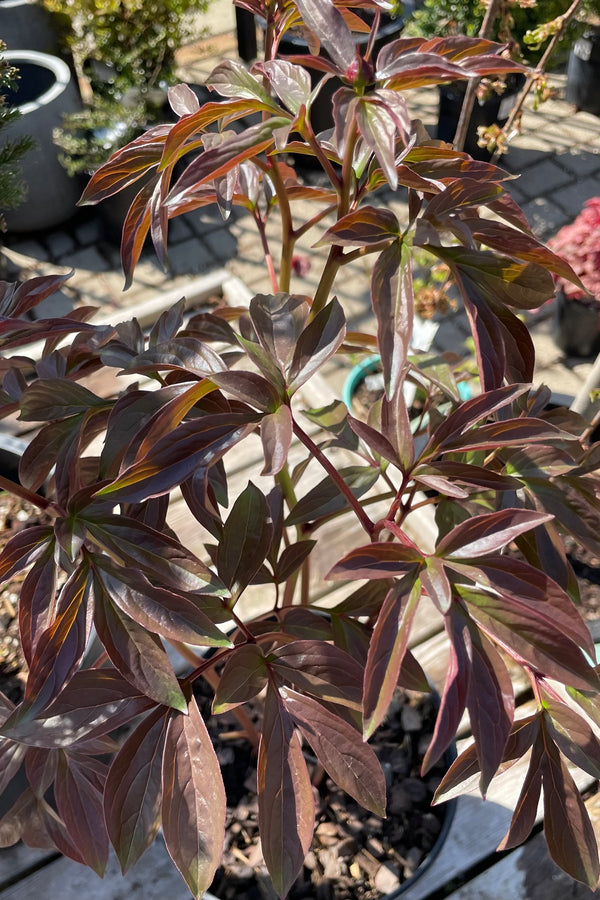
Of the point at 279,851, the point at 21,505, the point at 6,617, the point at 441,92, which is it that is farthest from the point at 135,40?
the point at 279,851

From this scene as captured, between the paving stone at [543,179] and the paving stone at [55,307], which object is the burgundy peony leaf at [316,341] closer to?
the paving stone at [55,307]

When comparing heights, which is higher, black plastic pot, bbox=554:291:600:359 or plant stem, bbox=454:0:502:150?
plant stem, bbox=454:0:502:150

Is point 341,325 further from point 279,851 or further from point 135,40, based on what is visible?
point 135,40

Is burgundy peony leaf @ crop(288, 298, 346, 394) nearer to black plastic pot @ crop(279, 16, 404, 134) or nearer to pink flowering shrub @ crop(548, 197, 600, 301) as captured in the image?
pink flowering shrub @ crop(548, 197, 600, 301)

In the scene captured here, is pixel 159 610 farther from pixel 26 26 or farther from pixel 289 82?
pixel 26 26

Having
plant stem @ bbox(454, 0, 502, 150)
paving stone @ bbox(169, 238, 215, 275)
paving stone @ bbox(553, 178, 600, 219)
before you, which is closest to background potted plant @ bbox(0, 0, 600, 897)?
plant stem @ bbox(454, 0, 502, 150)

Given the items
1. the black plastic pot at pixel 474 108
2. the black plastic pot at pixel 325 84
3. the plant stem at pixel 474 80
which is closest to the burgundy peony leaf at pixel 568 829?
the plant stem at pixel 474 80

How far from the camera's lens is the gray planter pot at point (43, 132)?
2910 millimetres

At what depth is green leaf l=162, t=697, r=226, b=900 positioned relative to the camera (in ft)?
2.23

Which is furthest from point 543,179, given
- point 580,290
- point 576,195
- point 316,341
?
point 316,341

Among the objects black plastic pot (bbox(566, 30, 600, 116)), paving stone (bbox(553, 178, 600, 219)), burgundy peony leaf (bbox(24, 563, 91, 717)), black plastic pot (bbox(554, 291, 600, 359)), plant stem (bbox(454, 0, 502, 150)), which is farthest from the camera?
black plastic pot (bbox(566, 30, 600, 116))

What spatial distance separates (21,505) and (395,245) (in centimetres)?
117

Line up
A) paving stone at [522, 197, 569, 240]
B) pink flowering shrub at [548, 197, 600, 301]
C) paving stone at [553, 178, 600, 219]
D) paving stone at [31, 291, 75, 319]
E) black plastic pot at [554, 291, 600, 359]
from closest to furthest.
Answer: pink flowering shrub at [548, 197, 600, 301] → black plastic pot at [554, 291, 600, 359] → paving stone at [31, 291, 75, 319] → paving stone at [522, 197, 569, 240] → paving stone at [553, 178, 600, 219]

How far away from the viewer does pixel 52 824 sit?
3.13ft
